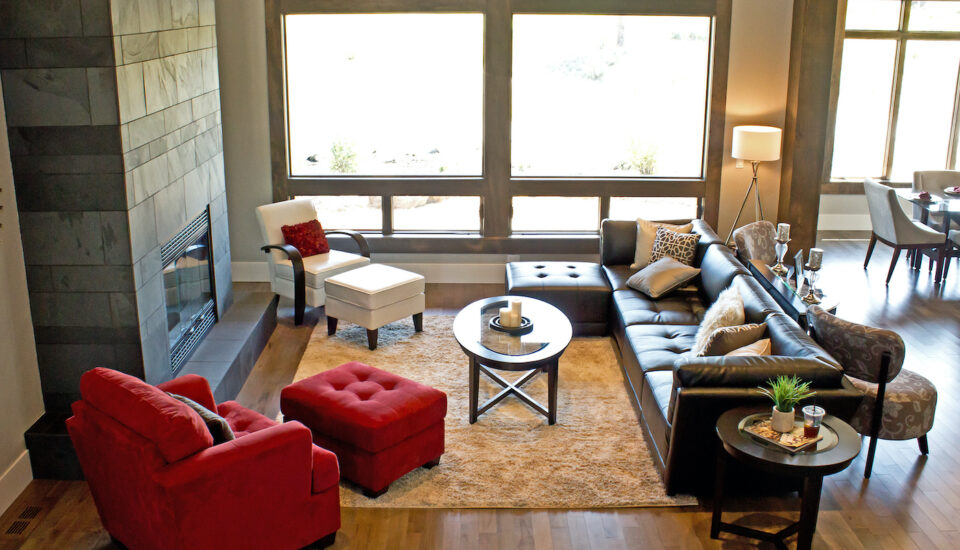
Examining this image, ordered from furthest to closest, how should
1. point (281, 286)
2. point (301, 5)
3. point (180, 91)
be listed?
point (301, 5) → point (281, 286) → point (180, 91)

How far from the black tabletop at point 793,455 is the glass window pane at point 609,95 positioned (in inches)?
165

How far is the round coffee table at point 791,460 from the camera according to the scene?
3594 mm

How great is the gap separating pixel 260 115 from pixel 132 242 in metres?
3.21

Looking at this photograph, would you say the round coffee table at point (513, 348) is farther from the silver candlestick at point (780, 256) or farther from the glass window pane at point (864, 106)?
the glass window pane at point (864, 106)

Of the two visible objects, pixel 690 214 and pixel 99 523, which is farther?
pixel 690 214

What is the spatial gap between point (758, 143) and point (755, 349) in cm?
342

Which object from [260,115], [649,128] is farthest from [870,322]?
[260,115]

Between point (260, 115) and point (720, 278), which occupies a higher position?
point (260, 115)

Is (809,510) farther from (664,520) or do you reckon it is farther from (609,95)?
(609,95)

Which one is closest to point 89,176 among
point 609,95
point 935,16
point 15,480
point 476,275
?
point 15,480

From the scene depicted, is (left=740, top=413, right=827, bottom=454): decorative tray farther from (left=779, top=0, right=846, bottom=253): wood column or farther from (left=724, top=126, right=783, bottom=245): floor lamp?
(left=779, top=0, right=846, bottom=253): wood column

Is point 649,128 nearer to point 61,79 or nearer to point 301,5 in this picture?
point 301,5

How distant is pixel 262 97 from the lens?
7.41 meters

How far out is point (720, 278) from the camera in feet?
18.9
